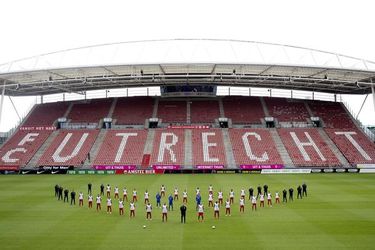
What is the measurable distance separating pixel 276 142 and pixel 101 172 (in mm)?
22048

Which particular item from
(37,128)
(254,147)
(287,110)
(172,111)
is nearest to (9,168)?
(37,128)

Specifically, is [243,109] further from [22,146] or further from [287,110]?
[22,146]

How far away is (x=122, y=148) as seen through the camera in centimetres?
4788

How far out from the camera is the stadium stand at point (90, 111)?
182 ft

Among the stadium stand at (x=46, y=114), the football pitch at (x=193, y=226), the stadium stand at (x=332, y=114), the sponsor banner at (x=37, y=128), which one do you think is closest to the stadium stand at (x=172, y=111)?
the stadium stand at (x=46, y=114)

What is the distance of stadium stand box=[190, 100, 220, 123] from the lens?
54469 millimetres

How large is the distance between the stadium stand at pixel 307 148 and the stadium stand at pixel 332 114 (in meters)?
3.56

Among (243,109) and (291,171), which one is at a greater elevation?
(243,109)

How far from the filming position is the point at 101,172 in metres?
43.4

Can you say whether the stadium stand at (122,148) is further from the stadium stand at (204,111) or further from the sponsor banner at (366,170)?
the sponsor banner at (366,170)

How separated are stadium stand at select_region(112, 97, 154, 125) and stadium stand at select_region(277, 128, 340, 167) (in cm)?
1933

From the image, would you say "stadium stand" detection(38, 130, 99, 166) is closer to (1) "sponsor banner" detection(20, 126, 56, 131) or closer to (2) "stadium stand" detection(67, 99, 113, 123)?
(1) "sponsor banner" detection(20, 126, 56, 131)

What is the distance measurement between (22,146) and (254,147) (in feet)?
97.4

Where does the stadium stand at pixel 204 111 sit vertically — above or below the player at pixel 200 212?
above
